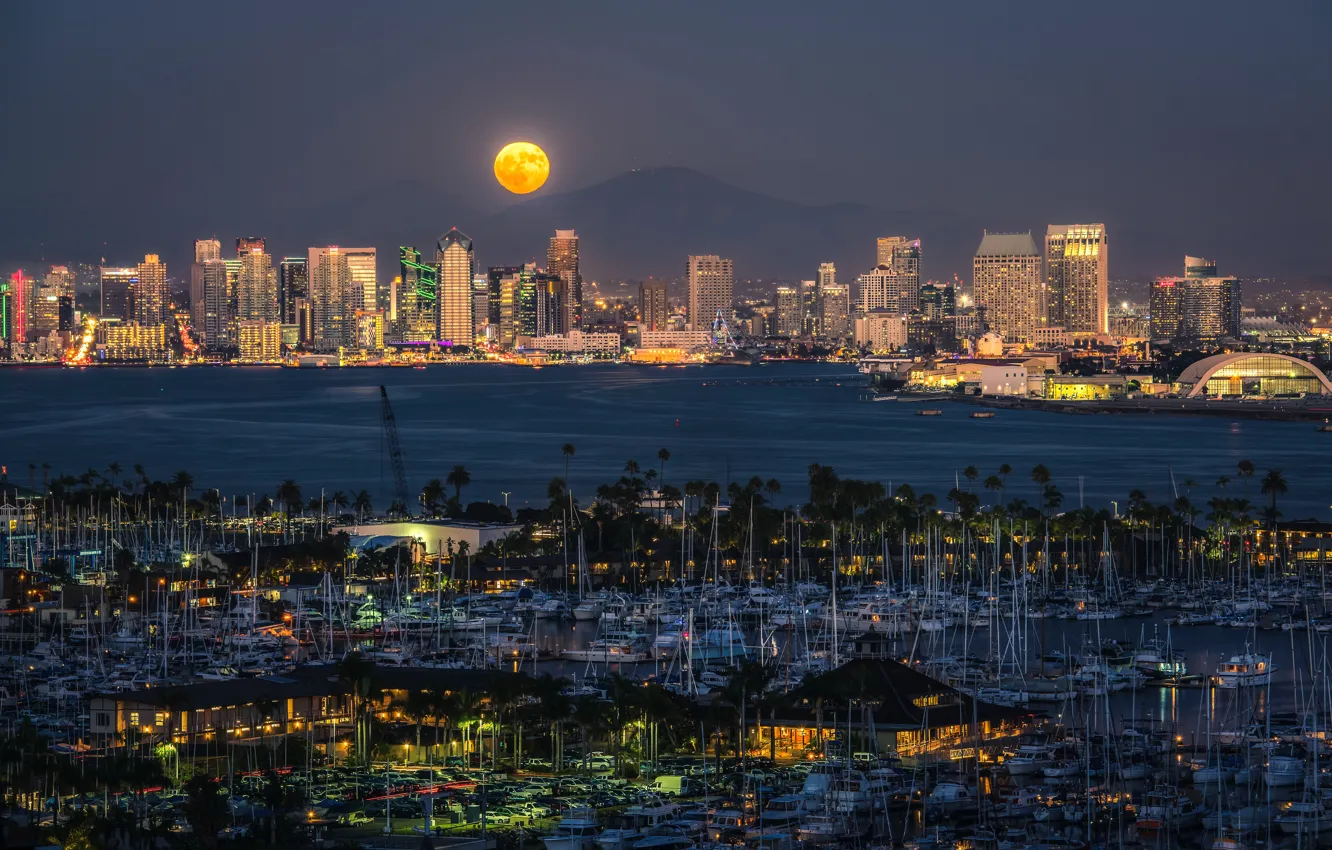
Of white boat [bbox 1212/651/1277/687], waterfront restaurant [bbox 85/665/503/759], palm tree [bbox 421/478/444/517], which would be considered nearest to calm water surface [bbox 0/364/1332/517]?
palm tree [bbox 421/478/444/517]

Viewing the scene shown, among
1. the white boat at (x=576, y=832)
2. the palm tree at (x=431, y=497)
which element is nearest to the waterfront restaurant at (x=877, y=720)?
the white boat at (x=576, y=832)

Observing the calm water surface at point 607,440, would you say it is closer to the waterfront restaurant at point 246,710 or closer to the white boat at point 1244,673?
the white boat at point 1244,673

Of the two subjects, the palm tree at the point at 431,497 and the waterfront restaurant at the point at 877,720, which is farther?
the palm tree at the point at 431,497

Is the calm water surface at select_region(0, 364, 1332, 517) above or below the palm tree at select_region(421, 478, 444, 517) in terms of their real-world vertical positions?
above

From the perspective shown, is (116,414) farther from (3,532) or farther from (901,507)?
(901,507)

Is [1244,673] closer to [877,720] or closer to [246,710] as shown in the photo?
[877,720]

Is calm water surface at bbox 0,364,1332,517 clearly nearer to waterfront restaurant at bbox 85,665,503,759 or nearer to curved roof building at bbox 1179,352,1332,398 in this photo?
curved roof building at bbox 1179,352,1332,398
